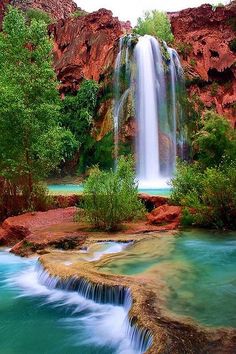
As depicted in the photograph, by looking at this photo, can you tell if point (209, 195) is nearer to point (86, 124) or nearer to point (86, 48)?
point (86, 124)

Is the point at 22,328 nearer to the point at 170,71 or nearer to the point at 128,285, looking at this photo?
the point at 128,285

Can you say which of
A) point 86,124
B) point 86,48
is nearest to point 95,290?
point 86,124

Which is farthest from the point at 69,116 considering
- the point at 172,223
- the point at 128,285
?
the point at 128,285

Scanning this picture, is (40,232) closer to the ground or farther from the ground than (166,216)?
closer to the ground

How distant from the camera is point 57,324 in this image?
616 centimetres

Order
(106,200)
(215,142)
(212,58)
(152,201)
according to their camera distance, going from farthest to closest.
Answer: (212,58), (215,142), (152,201), (106,200)

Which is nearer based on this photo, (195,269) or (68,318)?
(68,318)

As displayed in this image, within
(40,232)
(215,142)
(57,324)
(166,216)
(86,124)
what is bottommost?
(57,324)

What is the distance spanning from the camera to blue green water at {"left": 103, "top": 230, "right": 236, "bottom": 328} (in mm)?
5574

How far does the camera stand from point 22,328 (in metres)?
6.07

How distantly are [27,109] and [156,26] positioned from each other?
106ft

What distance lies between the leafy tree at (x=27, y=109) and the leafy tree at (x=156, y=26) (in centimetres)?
2534

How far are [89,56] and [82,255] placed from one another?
29053mm

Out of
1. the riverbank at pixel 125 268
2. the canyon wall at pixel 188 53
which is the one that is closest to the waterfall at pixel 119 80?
the canyon wall at pixel 188 53
